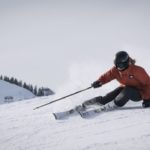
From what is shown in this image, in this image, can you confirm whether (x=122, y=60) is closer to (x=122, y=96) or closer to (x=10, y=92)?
(x=122, y=96)

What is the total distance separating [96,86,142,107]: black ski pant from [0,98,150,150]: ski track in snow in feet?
0.86

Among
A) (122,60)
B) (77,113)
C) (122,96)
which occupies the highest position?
(122,60)

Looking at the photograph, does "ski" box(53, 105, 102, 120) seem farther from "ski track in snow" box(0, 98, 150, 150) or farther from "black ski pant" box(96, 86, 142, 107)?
"black ski pant" box(96, 86, 142, 107)

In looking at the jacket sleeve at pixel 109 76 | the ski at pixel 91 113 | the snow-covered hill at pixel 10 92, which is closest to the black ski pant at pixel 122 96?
the ski at pixel 91 113

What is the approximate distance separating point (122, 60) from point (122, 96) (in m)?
0.95

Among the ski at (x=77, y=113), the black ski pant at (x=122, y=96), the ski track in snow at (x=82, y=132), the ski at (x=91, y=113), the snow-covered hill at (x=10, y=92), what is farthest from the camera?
the snow-covered hill at (x=10, y=92)

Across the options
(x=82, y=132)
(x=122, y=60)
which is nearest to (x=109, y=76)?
(x=122, y=60)

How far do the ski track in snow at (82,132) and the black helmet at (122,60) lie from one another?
1.13 metres

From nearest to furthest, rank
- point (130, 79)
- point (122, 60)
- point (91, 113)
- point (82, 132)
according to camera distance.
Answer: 1. point (82, 132)
2. point (122, 60)
3. point (130, 79)
4. point (91, 113)

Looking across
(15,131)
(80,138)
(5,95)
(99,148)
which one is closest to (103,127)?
(80,138)

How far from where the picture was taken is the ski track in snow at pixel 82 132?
22.7ft

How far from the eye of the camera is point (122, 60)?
919 centimetres

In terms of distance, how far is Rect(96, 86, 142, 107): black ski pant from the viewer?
9.33m

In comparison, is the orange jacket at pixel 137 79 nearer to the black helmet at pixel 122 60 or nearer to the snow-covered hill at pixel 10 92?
the black helmet at pixel 122 60
